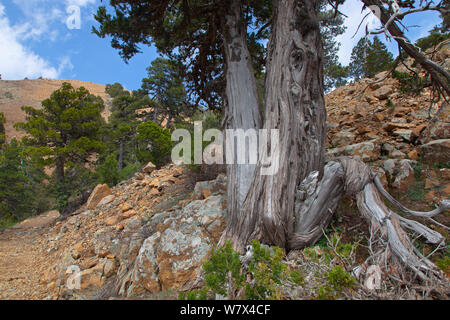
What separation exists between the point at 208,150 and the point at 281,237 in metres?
3.82

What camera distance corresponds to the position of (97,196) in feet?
23.7

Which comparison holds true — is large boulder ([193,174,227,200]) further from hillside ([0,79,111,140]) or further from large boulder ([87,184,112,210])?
hillside ([0,79,111,140])

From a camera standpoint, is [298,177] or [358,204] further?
[298,177]

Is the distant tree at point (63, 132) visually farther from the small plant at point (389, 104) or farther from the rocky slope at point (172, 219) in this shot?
the small plant at point (389, 104)

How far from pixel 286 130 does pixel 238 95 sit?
1.21 m

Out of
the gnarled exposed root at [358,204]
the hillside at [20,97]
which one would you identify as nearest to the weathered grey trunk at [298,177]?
the gnarled exposed root at [358,204]

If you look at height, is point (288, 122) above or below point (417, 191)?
above

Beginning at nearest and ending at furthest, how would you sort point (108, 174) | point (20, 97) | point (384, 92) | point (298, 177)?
point (298, 177) < point (384, 92) < point (108, 174) < point (20, 97)

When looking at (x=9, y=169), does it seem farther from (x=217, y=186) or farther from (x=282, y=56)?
(x=282, y=56)

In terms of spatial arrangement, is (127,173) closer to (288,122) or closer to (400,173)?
(288,122)

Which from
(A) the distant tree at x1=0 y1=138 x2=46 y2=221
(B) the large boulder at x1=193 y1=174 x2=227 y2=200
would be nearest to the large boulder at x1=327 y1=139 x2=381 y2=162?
(B) the large boulder at x1=193 y1=174 x2=227 y2=200

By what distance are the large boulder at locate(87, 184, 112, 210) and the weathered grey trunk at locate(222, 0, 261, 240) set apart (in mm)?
5712

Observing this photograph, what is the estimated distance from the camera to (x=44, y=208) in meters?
17.5

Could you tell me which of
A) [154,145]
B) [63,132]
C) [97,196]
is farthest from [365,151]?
[63,132]
